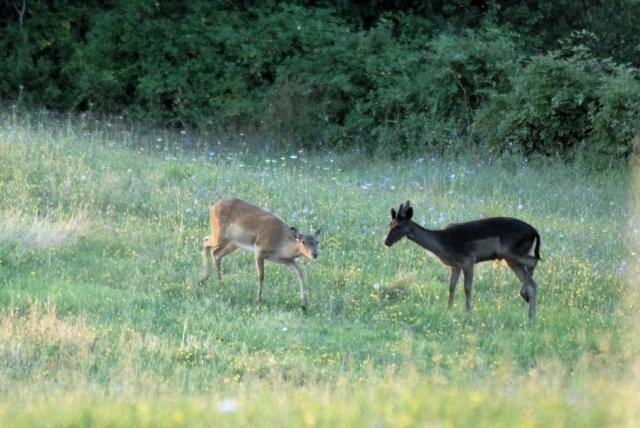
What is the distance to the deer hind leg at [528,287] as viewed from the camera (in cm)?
1180

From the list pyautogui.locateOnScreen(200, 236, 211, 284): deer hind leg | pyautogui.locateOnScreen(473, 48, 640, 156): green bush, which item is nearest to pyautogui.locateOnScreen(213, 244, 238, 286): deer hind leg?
pyautogui.locateOnScreen(200, 236, 211, 284): deer hind leg

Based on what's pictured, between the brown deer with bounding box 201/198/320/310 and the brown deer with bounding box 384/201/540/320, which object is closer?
the brown deer with bounding box 384/201/540/320

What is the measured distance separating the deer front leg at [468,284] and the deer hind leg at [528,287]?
533 millimetres

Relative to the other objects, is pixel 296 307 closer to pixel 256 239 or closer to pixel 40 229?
pixel 256 239

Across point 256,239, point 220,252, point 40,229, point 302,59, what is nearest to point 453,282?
point 256,239

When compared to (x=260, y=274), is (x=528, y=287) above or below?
above

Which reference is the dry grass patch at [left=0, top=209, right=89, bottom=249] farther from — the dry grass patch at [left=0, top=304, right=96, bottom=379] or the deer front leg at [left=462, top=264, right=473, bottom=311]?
the deer front leg at [left=462, top=264, right=473, bottom=311]

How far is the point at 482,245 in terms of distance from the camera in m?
12.1

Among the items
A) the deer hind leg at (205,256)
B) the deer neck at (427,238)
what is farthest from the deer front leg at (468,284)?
the deer hind leg at (205,256)

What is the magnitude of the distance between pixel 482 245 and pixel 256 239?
243cm

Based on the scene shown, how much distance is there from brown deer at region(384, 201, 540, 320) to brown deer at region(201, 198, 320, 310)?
3.23ft

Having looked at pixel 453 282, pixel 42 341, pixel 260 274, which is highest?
pixel 453 282

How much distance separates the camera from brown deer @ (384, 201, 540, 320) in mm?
12078

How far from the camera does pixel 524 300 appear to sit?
1223 centimetres
